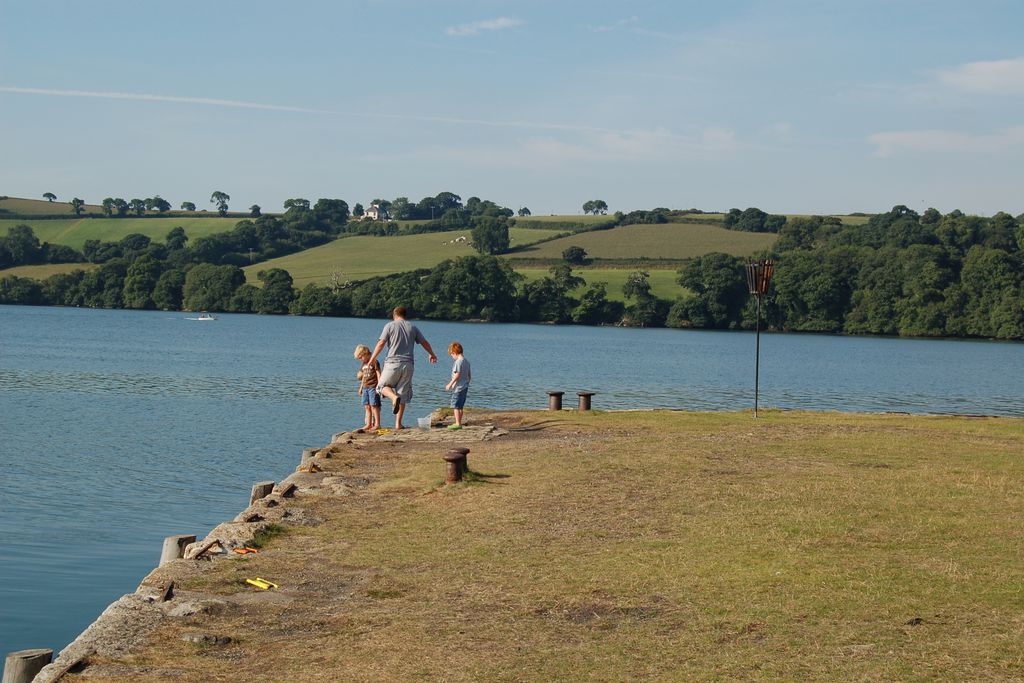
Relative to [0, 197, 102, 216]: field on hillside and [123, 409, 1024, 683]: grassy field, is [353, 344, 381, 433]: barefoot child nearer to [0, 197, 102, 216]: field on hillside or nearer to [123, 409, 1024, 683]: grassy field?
[123, 409, 1024, 683]: grassy field

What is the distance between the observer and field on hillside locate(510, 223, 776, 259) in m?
146

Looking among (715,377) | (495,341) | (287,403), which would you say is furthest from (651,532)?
(495,341)

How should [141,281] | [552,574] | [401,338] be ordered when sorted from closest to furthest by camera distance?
[552,574] < [401,338] < [141,281]

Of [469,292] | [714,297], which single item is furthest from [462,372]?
[469,292]

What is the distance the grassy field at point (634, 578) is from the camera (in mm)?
8125

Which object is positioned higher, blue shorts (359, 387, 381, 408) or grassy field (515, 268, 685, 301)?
grassy field (515, 268, 685, 301)

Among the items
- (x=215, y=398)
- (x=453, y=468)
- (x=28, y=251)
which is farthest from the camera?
(x=28, y=251)

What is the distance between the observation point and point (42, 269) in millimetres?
157500

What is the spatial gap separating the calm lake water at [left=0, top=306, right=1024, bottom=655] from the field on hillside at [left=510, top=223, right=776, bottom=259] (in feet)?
131

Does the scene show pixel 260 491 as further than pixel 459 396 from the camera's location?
No

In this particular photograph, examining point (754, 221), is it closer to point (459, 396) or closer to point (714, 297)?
point (714, 297)

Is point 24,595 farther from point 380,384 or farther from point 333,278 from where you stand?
point 333,278

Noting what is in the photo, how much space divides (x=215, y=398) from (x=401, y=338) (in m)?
20.5

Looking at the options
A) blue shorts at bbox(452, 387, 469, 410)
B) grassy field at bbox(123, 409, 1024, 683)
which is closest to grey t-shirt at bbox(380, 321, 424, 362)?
blue shorts at bbox(452, 387, 469, 410)
